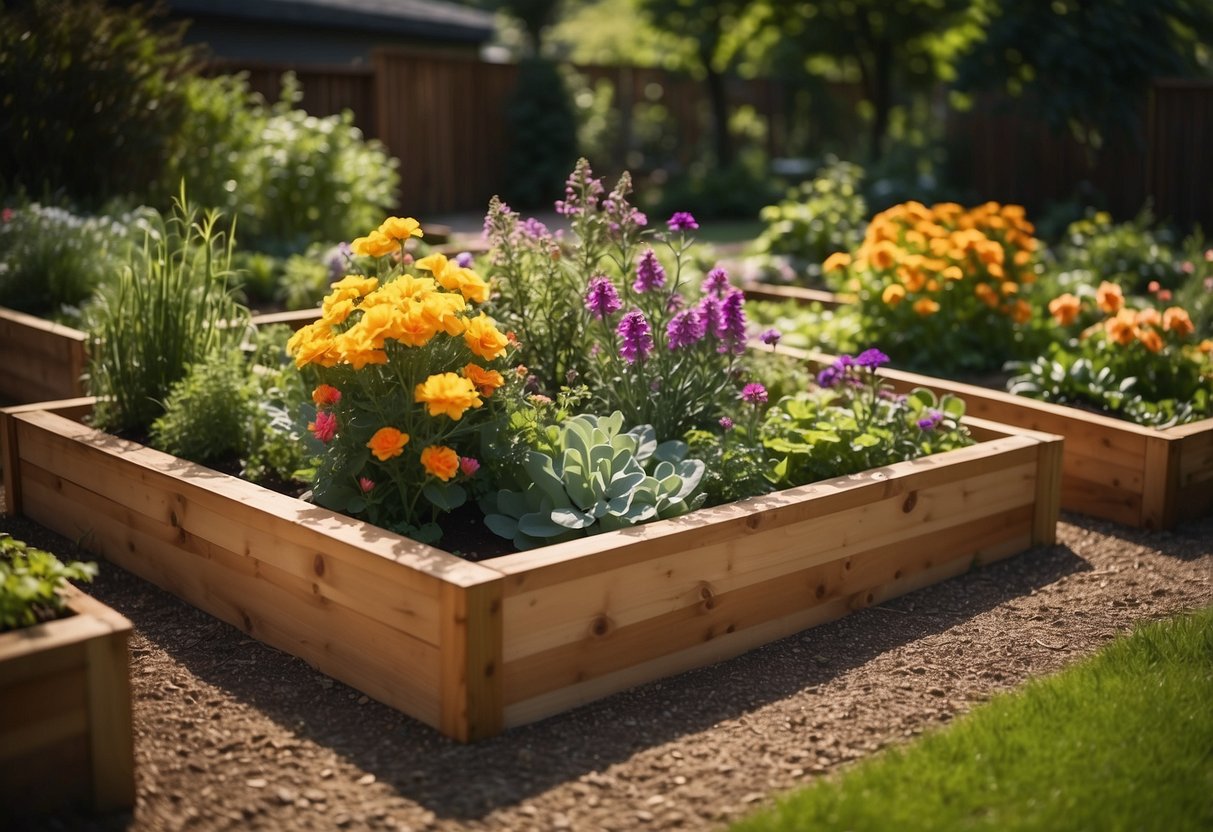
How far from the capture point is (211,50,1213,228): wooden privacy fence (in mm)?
11594

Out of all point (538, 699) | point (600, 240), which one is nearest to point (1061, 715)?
point (538, 699)

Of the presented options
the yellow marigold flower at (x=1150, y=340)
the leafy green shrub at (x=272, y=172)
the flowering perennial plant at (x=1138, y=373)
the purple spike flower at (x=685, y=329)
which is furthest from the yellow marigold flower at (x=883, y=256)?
the leafy green shrub at (x=272, y=172)

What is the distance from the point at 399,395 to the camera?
11.5 feet

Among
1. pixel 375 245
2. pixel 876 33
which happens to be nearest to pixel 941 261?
pixel 375 245

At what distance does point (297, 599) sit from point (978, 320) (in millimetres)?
4079

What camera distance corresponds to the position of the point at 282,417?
4.24 m

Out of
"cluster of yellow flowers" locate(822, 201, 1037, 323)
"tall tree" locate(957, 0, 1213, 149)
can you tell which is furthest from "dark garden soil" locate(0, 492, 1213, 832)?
"tall tree" locate(957, 0, 1213, 149)

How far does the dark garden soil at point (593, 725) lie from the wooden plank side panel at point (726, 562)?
21cm

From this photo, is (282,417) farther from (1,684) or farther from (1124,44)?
(1124,44)

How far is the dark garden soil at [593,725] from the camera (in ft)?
8.98

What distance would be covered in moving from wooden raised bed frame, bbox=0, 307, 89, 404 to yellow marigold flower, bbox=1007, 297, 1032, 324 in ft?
13.8

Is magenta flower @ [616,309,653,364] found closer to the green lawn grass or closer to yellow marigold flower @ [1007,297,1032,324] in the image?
the green lawn grass

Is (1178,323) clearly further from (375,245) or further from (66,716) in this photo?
(66,716)

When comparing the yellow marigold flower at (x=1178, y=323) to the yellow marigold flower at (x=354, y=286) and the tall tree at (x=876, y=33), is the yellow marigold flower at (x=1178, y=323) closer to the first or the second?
the yellow marigold flower at (x=354, y=286)
